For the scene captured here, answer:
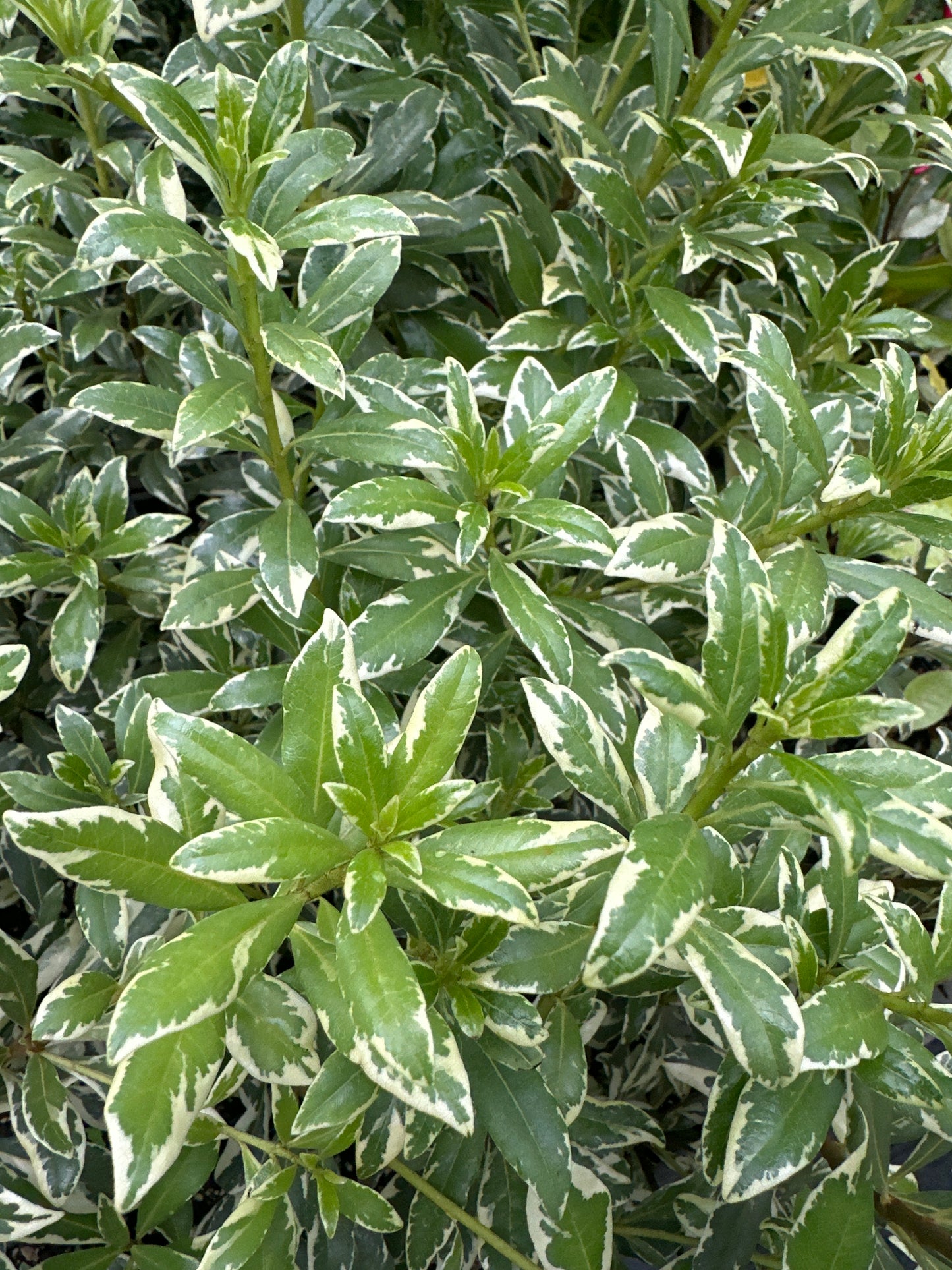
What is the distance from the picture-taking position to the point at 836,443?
129 cm

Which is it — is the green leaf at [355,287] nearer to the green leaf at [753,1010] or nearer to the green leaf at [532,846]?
the green leaf at [532,846]

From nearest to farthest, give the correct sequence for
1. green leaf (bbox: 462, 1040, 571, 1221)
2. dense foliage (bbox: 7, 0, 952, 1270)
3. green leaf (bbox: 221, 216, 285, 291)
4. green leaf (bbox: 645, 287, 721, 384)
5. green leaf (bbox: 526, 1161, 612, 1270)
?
dense foliage (bbox: 7, 0, 952, 1270)
green leaf (bbox: 221, 216, 285, 291)
green leaf (bbox: 462, 1040, 571, 1221)
green leaf (bbox: 526, 1161, 612, 1270)
green leaf (bbox: 645, 287, 721, 384)

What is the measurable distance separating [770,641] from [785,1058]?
1.17ft

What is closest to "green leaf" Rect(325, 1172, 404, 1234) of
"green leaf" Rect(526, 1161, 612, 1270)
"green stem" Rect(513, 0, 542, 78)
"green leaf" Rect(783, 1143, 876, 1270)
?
"green leaf" Rect(526, 1161, 612, 1270)

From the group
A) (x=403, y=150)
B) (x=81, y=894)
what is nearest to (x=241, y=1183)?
(x=81, y=894)

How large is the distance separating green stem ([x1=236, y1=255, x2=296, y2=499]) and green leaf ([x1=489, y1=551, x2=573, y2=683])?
32 centimetres

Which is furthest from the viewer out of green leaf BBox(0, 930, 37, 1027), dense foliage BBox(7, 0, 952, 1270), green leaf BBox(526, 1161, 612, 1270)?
green leaf BBox(0, 930, 37, 1027)

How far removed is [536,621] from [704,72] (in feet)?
2.76

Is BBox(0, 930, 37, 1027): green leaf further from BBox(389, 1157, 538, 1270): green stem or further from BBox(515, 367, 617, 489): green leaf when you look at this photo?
BBox(515, 367, 617, 489): green leaf

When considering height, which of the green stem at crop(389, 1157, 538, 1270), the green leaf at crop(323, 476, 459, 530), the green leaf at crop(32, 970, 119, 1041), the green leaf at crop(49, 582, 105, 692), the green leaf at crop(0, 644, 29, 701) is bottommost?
the green stem at crop(389, 1157, 538, 1270)

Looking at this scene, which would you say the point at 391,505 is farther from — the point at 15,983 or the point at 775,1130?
the point at 15,983

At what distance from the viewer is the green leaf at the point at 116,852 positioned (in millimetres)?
770

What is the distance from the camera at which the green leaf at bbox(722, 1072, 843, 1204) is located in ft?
2.98

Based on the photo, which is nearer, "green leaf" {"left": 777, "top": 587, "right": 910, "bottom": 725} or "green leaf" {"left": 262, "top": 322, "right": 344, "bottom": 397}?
"green leaf" {"left": 777, "top": 587, "right": 910, "bottom": 725}
